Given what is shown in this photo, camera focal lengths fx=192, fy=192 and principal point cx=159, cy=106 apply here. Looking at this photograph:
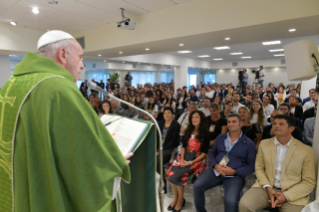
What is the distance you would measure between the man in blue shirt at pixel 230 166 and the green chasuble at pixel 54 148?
1687 millimetres

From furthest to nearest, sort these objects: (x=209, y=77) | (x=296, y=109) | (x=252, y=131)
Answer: (x=209, y=77)
(x=296, y=109)
(x=252, y=131)

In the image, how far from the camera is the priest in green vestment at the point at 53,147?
0.69 metres

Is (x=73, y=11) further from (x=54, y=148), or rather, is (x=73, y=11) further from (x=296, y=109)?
(x=296, y=109)

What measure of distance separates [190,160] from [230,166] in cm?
54

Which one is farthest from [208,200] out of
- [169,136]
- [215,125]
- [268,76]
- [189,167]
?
[268,76]

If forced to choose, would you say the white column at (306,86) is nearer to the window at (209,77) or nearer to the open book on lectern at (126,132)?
the open book on lectern at (126,132)

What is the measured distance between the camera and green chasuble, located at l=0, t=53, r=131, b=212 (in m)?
0.69

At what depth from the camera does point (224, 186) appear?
2.19 metres

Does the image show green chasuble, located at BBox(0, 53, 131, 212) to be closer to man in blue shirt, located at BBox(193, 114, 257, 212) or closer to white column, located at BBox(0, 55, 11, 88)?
man in blue shirt, located at BBox(193, 114, 257, 212)

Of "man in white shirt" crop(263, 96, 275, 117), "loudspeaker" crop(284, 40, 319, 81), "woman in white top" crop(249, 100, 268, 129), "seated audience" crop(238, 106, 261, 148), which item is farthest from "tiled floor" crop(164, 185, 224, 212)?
"man in white shirt" crop(263, 96, 275, 117)

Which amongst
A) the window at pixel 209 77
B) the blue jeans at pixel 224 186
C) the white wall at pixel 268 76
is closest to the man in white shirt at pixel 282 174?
the blue jeans at pixel 224 186

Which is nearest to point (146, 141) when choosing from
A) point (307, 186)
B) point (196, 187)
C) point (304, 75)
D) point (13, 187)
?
point (13, 187)

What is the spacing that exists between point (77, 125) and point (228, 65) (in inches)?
614

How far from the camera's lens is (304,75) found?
2.10 m
